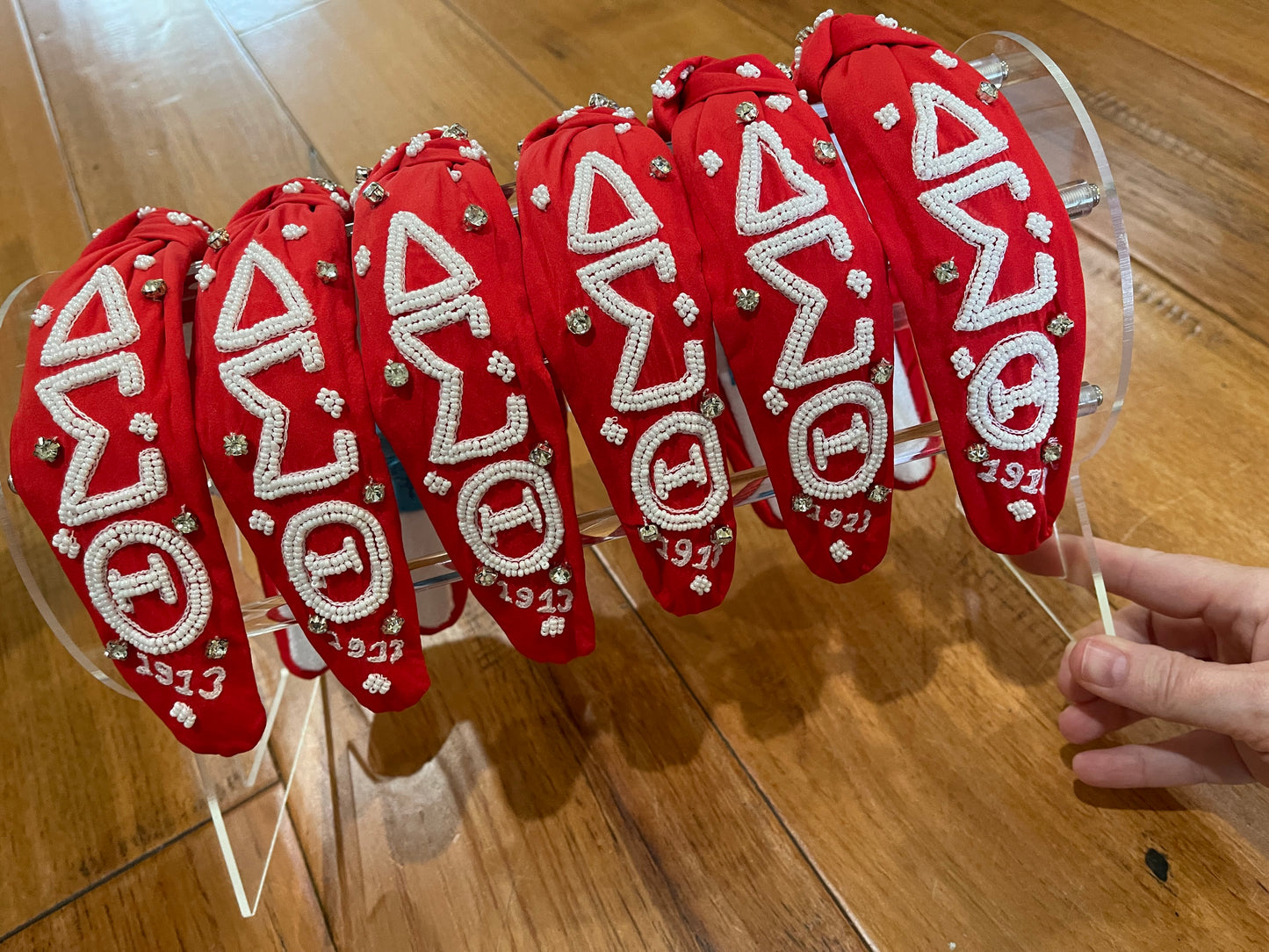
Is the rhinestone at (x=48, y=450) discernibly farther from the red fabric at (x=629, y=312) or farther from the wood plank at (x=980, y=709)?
the wood plank at (x=980, y=709)

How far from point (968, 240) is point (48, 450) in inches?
18.7

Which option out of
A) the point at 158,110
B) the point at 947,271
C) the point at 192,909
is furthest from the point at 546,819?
the point at 158,110

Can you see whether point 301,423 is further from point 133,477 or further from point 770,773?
point 770,773

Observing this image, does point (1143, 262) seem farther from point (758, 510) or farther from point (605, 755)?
point (605, 755)

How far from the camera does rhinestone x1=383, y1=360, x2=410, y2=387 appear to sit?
41cm

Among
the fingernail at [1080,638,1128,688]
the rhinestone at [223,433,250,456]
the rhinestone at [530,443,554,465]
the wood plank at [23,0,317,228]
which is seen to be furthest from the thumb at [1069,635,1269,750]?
the wood plank at [23,0,317,228]

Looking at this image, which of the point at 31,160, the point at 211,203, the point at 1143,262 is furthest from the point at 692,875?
the point at 31,160

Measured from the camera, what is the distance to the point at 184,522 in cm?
42

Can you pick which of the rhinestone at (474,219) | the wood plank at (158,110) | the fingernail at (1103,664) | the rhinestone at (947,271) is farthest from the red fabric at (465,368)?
the wood plank at (158,110)

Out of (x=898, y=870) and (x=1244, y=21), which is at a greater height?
(x=1244, y=21)

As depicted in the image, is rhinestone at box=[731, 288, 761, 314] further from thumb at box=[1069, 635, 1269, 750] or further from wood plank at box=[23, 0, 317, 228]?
wood plank at box=[23, 0, 317, 228]

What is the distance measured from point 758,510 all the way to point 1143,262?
51 centimetres

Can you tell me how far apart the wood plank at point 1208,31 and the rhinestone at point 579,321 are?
932mm

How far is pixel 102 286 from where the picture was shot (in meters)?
0.43
